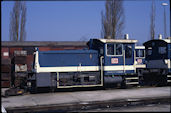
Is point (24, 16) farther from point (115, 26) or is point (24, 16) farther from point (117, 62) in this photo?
point (117, 62)

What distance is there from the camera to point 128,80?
12.7 m

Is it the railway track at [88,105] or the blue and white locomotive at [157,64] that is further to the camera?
the blue and white locomotive at [157,64]

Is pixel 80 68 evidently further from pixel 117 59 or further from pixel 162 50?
pixel 162 50

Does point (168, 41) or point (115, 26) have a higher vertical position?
point (115, 26)

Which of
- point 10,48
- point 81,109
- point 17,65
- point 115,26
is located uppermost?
point 115,26

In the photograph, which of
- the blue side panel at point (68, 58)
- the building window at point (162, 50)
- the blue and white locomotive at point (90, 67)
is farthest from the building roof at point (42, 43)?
the building window at point (162, 50)

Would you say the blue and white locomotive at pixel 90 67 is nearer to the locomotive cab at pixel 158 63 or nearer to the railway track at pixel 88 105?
the locomotive cab at pixel 158 63

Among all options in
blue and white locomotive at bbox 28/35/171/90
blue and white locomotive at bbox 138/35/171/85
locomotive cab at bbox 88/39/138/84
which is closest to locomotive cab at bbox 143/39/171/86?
blue and white locomotive at bbox 138/35/171/85

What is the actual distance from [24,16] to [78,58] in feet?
64.1

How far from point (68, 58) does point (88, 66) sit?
126 cm

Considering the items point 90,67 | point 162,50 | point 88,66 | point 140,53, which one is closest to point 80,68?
point 88,66

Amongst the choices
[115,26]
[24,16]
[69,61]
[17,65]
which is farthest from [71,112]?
[24,16]

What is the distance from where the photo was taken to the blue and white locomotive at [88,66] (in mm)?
11645

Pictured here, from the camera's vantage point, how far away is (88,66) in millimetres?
12219
